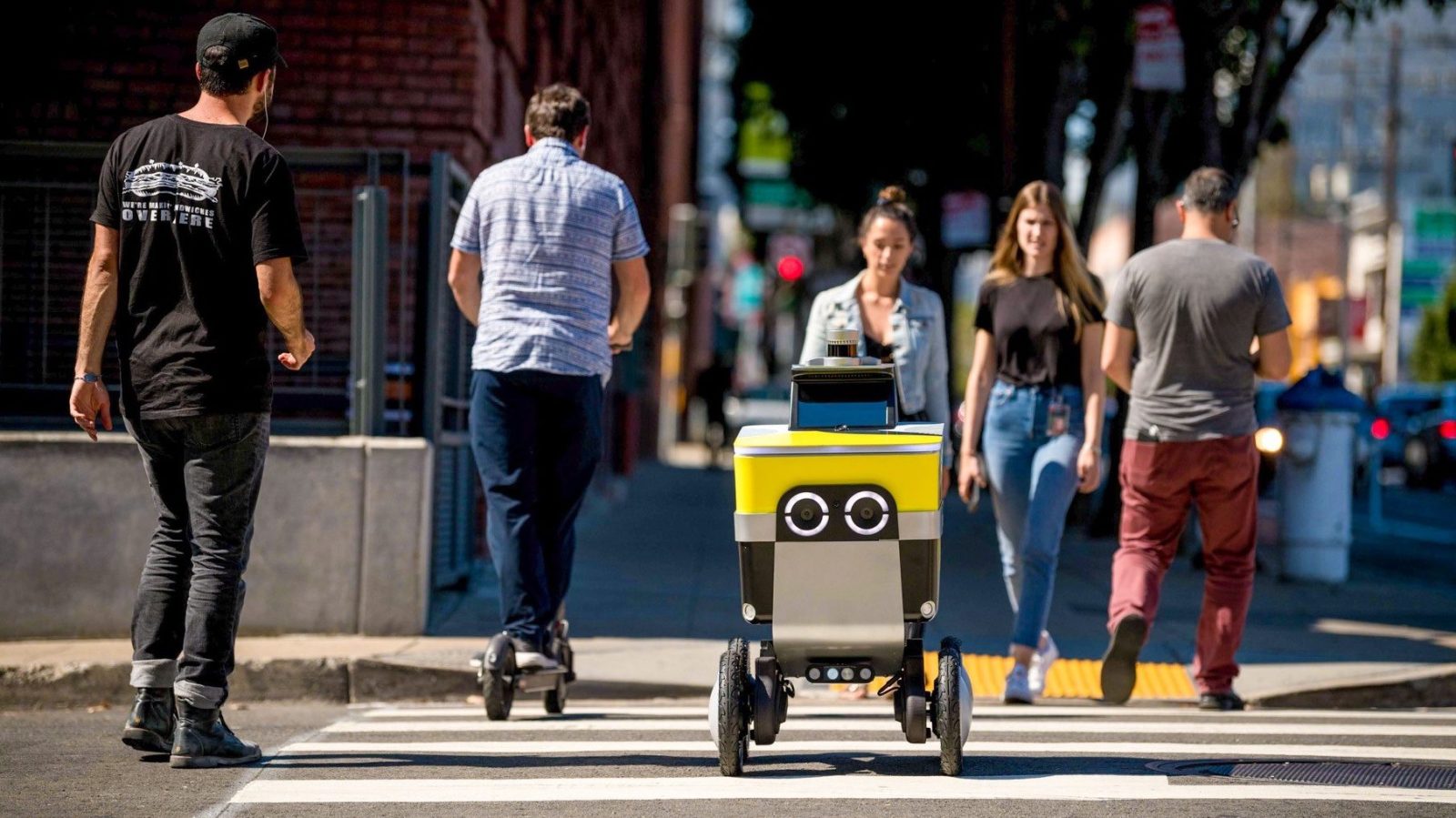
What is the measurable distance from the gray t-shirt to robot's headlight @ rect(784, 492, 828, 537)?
2.32 m

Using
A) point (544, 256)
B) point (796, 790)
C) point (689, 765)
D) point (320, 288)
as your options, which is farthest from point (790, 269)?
point (796, 790)

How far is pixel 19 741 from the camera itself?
6.23 metres

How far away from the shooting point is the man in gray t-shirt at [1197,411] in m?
7.07

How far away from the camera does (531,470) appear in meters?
6.45

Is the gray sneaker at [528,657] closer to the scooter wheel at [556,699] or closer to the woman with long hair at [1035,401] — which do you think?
the scooter wheel at [556,699]

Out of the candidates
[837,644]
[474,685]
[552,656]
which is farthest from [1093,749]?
[474,685]

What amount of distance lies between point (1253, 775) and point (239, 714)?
365cm

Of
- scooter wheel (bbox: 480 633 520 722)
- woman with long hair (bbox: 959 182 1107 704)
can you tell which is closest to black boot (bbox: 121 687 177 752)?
scooter wheel (bbox: 480 633 520 722)

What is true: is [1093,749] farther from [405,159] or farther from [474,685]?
[405,159]

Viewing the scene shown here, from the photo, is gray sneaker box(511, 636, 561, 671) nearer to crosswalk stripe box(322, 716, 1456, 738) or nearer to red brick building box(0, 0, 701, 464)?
crosswalk stripe box(322, 716, 1456, 738)

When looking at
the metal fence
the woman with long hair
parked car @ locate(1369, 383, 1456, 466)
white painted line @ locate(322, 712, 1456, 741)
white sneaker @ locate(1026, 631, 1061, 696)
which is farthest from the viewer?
parked car @ locate(1369, 383, 1456, 466)

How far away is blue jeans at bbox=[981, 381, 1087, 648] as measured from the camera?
7.19 metres

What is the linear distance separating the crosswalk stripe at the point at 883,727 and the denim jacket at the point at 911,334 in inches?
46.5

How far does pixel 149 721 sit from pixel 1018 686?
3265 mm
